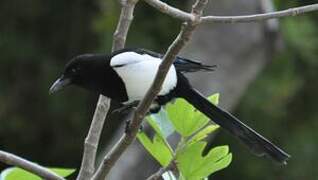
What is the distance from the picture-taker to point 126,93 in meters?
1.53

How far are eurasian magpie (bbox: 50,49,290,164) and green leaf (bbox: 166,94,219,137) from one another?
14 centimetres

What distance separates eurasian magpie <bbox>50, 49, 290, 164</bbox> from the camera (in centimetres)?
140

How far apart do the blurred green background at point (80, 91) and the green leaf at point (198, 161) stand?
1.92 meters

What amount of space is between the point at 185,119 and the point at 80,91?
7.22 feet

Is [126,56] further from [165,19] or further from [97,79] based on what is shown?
[165,19]

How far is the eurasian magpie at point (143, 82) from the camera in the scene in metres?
1.40

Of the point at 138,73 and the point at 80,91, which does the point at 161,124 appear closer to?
the point at 138,73

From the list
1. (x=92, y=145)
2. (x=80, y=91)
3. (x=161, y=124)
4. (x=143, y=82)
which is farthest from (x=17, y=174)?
(x=80, y=91)

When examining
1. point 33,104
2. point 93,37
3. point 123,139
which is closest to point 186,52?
point 93,37

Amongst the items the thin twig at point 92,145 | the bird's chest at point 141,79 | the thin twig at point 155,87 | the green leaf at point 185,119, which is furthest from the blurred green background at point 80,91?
the thin twig at point 155,87

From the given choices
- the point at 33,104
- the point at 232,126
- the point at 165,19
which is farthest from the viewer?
the point at 33,104

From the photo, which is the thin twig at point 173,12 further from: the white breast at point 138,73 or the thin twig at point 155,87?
the white breast at point 138,73

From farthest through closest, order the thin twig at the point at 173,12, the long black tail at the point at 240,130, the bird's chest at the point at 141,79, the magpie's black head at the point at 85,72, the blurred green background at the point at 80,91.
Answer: the blurred green background at the point at 80,91
the magpie's black head at the point at 85,72
the bird's chest at the point at 141,79
the long black tail at the point at 240,130
the thin twig at the point at 173,12

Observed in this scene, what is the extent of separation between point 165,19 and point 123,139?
7.03ft
